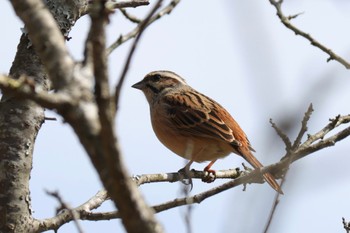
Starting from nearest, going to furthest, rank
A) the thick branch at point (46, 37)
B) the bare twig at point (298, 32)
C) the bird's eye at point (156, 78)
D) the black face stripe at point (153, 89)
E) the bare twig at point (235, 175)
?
the thick branch at point (46, 37) → the bare twig at point (235, 175) → the bare twig at point (298, 32) → the black face stripe at point (153, 89) → the bird's eye at point (156, 78)

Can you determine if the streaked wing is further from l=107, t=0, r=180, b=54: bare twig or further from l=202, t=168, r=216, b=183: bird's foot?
l=107, t=0, r=180, b=54: bare twig

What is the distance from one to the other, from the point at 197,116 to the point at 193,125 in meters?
0.21

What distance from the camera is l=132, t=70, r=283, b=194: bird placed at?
25.2 ft

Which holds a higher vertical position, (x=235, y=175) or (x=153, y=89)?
(x=153, y=89)

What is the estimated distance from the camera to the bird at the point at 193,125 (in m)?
7.68

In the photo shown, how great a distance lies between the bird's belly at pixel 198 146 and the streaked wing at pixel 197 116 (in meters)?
0.07

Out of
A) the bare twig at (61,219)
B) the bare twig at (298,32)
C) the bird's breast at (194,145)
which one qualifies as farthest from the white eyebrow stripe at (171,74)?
the bare twig at (61,219)

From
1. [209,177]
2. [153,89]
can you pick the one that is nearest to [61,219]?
[209,177]

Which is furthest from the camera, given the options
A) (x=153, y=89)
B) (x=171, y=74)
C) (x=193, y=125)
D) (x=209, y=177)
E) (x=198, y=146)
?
(x=171, y=74)

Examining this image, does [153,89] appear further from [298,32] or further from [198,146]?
[298,32]

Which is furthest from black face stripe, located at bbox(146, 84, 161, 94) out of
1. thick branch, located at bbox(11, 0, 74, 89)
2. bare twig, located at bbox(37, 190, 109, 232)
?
thick branch, located at bbox(11, 0, 74, 89)

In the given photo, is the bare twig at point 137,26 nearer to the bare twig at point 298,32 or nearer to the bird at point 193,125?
the bare twig at point 298,32

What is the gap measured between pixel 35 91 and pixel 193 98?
7003 millimetres

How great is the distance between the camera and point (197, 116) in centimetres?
819
